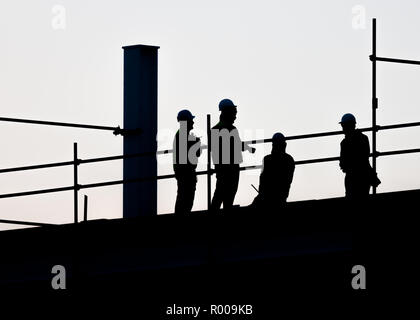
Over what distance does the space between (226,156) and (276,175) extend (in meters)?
1.03

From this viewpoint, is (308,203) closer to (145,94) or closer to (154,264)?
(154,264)

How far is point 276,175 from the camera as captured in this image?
23641mm

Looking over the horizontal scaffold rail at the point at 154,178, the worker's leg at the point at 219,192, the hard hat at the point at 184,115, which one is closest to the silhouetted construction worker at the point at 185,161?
A: the hard hat at the point at 184,115

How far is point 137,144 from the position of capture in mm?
26125

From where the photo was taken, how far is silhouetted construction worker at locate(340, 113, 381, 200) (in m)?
22.4

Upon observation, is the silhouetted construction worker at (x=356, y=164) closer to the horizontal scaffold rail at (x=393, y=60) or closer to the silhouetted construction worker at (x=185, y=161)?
the horizontal scaffold rail at (x=393, y=60)

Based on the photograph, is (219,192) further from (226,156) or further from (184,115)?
(184,115)

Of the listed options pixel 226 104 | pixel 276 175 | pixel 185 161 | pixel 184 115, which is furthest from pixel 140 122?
pixel 226 104

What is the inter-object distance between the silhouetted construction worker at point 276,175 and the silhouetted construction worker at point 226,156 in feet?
1.62

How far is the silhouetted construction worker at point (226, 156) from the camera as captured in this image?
2281 cm

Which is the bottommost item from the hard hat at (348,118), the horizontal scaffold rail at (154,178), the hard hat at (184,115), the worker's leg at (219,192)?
the worker's leg at (219,192)
